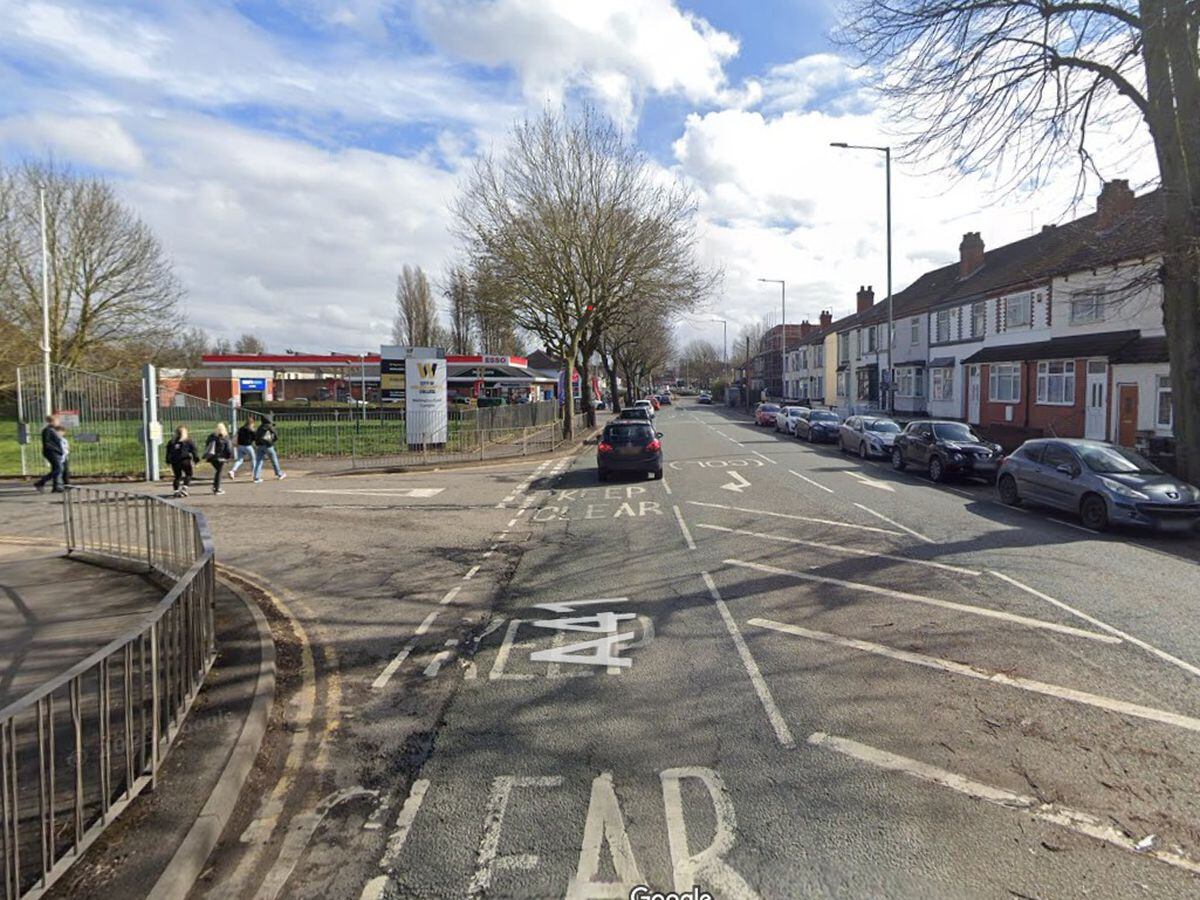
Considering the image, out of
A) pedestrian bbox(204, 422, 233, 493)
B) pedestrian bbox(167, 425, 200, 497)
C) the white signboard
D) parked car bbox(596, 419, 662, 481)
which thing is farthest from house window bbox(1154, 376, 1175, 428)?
pedestrian bbox(167, 425, 200, 497)

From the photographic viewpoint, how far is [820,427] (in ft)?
96.9

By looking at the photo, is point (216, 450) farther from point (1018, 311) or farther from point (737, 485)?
point (1018, 311)

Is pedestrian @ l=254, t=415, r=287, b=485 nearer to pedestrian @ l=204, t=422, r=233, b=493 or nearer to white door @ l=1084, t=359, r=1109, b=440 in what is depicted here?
pedestrian @ l=204, t=422, r=233, b=493

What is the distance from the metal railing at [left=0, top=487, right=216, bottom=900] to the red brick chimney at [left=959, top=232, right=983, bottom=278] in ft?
136

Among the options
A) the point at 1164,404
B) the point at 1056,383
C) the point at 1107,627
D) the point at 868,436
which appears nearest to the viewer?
the point at 1107,627

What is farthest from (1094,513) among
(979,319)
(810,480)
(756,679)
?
(979,319)

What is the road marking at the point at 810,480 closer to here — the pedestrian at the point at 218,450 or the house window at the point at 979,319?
the pedestrian at the point at 218,450

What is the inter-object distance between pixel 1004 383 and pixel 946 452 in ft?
54.1

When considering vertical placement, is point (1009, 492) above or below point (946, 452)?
below

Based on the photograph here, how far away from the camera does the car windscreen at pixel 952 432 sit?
59.1ft

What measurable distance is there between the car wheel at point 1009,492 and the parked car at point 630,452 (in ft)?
24.0

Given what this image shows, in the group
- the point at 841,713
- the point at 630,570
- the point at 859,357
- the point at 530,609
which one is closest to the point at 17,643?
the point at 530,609

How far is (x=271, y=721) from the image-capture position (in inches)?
188

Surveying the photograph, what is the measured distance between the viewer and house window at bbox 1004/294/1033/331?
96.4 ft
